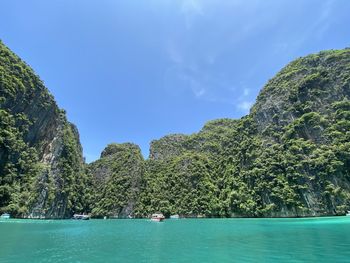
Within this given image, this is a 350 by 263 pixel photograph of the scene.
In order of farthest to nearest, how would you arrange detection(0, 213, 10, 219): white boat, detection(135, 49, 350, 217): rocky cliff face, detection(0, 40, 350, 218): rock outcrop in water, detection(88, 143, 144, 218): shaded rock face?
detection(88, 143, 144, 218): shaded rock face, detection(0, 40, 350, 218): rock outcrop in water, detection(135, 49, 350, 217): rocky cliff face, detection(0, 213, 10, 219): white boat

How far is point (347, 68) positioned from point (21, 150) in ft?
345

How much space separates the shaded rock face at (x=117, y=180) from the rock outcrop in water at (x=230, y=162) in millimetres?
638

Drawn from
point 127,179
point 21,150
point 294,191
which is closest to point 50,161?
point 21,150

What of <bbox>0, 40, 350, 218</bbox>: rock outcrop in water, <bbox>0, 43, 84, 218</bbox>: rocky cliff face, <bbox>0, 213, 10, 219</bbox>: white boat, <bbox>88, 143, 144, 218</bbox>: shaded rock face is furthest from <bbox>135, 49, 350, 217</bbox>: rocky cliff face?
<bbox>0, 213, 10, 219</bbox>: white boat

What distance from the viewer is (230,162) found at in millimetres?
121750

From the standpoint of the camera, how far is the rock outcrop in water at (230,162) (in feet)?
267

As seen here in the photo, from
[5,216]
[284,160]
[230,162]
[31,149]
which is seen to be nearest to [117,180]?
[31,149]

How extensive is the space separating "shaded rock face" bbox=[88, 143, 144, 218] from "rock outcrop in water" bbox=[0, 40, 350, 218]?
2.09ft

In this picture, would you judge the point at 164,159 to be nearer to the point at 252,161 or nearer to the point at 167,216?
the point at 167,216

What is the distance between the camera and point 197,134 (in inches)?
6516

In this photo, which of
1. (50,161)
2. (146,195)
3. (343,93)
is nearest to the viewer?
(343,93)

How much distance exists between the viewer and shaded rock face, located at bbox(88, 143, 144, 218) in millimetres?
136000

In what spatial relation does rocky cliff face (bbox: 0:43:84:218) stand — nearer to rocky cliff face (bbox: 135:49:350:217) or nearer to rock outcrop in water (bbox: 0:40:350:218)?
rock outcrop in water (bbox: 0:40:350:218)

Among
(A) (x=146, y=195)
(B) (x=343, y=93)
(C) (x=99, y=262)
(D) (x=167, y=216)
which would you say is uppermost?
(B) (x=343, y=93)
